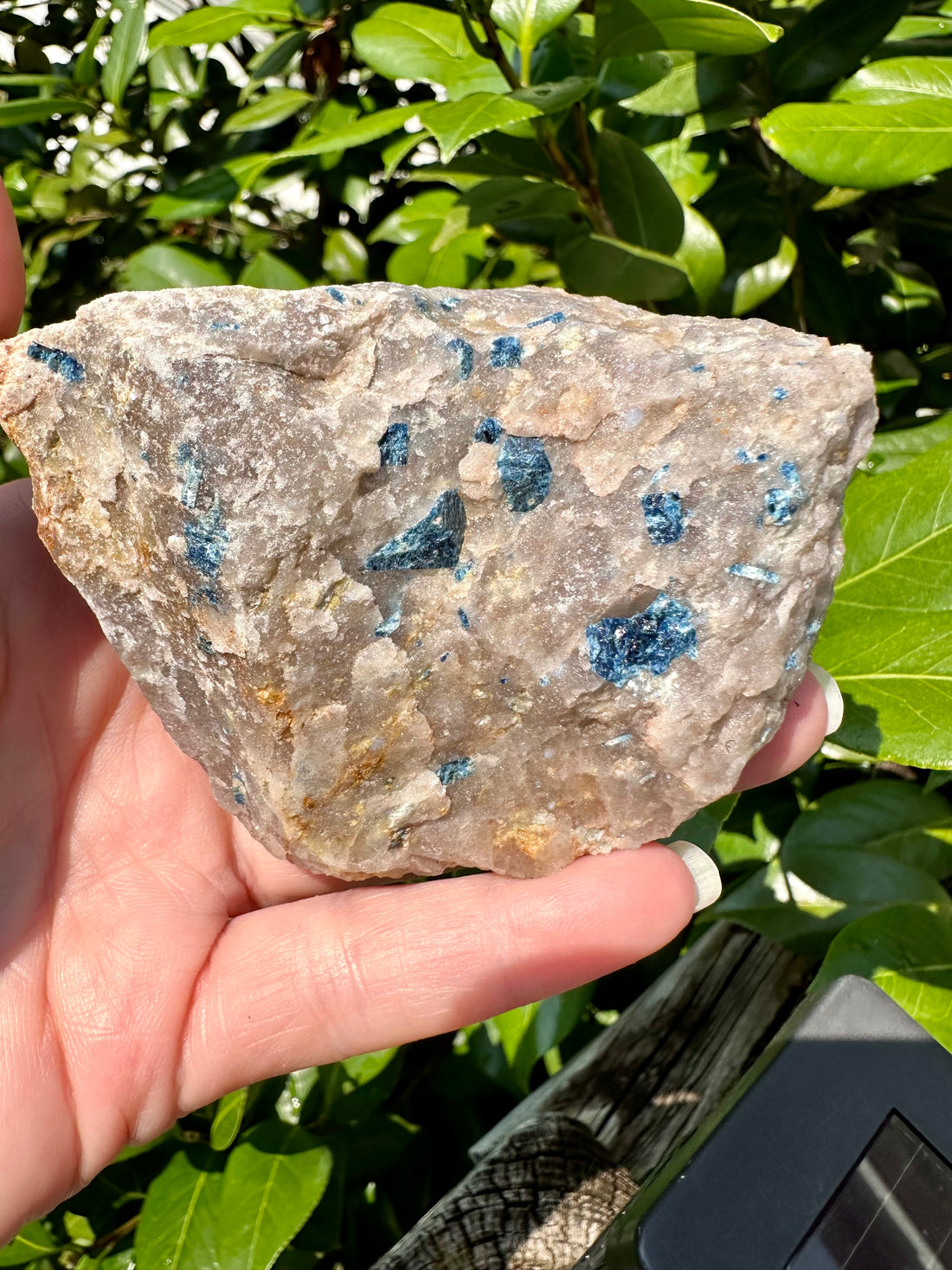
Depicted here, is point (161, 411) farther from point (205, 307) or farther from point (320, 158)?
point (320, 158)

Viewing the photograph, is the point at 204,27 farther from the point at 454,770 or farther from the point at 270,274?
the point at 454,770

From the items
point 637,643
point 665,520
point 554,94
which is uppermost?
point 554,94

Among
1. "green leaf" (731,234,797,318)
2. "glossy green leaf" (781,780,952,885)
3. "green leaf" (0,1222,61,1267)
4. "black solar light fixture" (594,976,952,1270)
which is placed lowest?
"green leaf" (0,1222,61,1267)

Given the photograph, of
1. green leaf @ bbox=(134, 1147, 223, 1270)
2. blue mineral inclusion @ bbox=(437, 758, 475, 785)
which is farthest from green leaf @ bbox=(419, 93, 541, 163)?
green leaf @ bbox=(134, 1147, 223, 1270)

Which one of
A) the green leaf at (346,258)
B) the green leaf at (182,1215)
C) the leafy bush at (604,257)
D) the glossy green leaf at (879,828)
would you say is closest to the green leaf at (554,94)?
the leafy bush at (604,257)

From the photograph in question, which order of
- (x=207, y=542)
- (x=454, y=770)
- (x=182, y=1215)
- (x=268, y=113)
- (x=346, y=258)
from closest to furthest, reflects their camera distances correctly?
(x=207, y=542) → (x=454, y=770) → (x=182, y=1215) → (x=268, y=113) → (x=346, y=258)

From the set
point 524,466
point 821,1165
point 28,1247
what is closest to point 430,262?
point 524,466

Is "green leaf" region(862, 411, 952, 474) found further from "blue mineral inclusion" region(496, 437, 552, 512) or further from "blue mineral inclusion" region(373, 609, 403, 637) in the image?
"blue mineral inclusion" region(373, 609, 403, 637)
